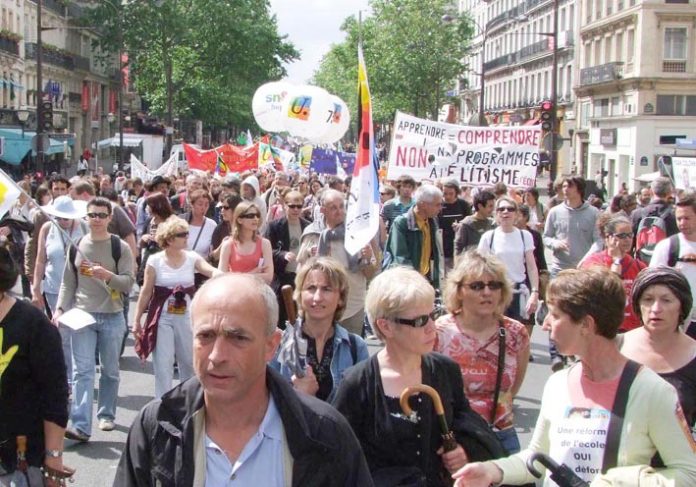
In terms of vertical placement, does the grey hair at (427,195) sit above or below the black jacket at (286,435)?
above

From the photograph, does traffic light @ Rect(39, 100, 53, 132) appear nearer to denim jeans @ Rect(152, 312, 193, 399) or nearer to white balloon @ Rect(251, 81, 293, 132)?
white balloon @ Rect(251, 81, 293, 132)

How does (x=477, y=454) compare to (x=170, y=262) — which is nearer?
(x=477, y=454)

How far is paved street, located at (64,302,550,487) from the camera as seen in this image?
6820 mm

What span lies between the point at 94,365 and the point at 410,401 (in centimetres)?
430

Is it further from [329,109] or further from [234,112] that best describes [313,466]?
[234,112]

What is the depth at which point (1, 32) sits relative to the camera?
1943 inches

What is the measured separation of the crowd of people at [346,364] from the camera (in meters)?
2.69

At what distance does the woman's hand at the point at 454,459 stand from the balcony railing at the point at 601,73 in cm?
5058

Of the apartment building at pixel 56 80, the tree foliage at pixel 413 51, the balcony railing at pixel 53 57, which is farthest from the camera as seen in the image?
the tree foliage at pixel 413 51

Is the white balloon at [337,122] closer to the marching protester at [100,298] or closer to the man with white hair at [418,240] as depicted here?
the man with white hair at [418,240]

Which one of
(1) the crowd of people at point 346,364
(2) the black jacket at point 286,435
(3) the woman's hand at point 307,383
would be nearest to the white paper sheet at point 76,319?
(1) the crowd of people at point 346,364

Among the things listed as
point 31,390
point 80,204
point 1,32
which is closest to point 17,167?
point 1,32

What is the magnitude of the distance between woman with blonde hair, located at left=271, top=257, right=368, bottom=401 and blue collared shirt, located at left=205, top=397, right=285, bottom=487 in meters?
1.86

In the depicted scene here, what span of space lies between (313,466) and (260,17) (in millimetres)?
66295
